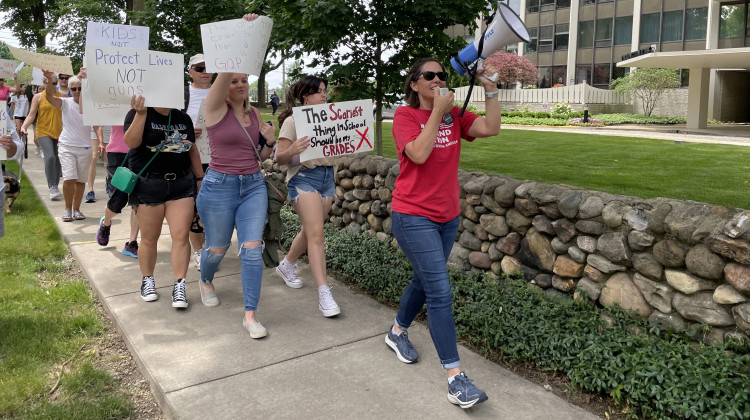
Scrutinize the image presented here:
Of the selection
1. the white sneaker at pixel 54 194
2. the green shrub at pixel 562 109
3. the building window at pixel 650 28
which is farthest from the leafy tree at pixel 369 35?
the building window at pixel 650 28

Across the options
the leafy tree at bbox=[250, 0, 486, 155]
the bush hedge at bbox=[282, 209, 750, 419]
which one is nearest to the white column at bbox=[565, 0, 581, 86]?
the leafy tree at bbox=[250, 0, 486, 155]

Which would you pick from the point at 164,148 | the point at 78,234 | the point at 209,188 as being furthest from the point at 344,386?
the point at 78,234

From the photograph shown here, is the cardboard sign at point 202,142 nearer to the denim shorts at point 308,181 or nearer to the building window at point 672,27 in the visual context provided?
the denim shorts at point 308,181

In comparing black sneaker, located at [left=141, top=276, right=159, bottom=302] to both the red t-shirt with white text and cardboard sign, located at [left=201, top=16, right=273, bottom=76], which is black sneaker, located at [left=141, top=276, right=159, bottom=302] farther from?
the red t-shirt with white text

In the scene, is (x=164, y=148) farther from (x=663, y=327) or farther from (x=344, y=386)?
(x=663, y=327)

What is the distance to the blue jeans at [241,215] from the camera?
425cm

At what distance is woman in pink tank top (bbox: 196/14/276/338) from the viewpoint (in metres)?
4.22

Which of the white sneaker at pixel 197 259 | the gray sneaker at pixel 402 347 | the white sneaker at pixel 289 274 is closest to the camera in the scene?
the gray sneaker at pixel 402 347

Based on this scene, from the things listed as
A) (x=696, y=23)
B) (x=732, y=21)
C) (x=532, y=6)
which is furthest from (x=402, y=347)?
(x=532, y=6)

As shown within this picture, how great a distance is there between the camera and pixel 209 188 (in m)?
4.30

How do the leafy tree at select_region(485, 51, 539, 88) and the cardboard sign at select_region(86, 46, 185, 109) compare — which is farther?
the leafy tree at select_region(485, 51, 539, 88)

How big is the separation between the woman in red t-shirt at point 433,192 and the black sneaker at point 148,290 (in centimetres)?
246

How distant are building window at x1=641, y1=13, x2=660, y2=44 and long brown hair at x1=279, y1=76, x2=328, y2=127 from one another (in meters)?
34.7

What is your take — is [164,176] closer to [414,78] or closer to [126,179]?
[126,179]
